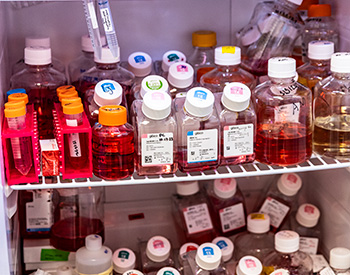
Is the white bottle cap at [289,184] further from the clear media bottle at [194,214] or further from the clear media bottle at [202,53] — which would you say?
the clear media bottle at [202,53]

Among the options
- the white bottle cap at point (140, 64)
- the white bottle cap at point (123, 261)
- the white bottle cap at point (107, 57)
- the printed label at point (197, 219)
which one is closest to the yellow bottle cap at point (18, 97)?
the white bottle cap at point (107, 57)

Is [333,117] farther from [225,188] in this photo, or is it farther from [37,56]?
[37,56]

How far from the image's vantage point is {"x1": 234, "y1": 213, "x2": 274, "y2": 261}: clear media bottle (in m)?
1.90

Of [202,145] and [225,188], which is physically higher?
[202,145]

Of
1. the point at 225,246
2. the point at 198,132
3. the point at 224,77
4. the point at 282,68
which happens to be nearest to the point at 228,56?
the point at 224,77

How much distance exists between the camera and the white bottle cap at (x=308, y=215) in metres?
1.97

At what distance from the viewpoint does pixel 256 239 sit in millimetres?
1974

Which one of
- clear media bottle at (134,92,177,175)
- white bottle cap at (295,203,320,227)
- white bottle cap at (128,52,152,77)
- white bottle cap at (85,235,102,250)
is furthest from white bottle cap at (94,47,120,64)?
white bottle cap at (295,203,320,227)

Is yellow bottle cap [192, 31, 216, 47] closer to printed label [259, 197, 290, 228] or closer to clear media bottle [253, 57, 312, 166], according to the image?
A: clear media bottle [253, 57, 312, 166]

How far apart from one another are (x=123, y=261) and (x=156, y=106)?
24.3 inches

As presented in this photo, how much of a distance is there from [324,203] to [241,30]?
670 millimetres

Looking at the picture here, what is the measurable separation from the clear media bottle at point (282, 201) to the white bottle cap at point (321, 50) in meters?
0.48

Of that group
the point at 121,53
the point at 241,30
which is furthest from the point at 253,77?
the point at 121,53

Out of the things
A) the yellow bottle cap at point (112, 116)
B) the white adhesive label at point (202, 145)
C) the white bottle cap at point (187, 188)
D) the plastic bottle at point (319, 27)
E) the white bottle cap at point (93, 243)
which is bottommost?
the white bottle cap at point (93, 243)
